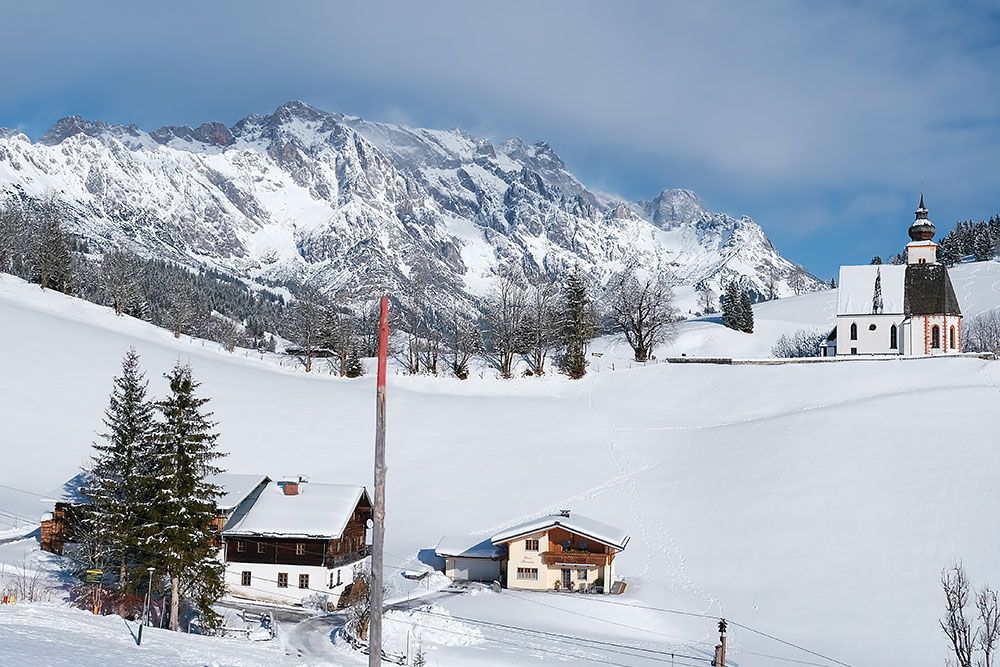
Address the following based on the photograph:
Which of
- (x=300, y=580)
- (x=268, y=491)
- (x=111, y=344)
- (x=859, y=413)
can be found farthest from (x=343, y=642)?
(x=111, y=344)

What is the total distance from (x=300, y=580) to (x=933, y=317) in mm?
73243

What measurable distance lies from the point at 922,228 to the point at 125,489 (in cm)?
9529

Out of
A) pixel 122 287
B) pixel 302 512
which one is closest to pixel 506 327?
pixel 122 287

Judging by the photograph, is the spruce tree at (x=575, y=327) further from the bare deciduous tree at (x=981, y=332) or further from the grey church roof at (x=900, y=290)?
the bare deciduous tree at (x=981, y=332)

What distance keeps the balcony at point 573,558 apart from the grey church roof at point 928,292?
58685mm

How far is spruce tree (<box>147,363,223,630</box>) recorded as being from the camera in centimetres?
3369

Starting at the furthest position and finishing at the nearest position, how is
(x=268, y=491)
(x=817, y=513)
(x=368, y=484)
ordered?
(x=368, y=484)
(x=817, y=513)
(x=268, y=491)

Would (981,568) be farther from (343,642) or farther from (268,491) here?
(268,491)

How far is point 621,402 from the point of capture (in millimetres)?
79625

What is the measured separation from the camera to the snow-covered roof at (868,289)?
9288cm

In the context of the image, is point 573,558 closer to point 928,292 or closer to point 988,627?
point 988,627

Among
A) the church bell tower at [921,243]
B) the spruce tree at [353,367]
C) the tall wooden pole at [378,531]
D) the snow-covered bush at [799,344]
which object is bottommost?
the tall wooden pole at [378,531]

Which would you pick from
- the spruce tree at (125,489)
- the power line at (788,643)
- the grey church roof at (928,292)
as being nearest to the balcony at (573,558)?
the power line at (788,643)

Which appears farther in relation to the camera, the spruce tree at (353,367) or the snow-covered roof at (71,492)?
the spruce tree at (353,367)
